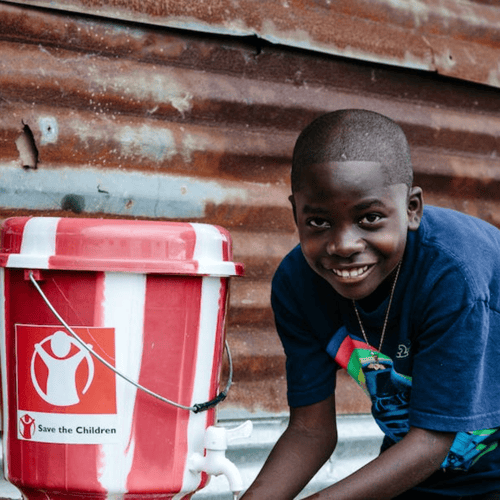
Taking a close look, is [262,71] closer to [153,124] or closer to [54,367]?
[153,124]

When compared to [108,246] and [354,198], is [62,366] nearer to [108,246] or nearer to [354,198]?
[108,246]

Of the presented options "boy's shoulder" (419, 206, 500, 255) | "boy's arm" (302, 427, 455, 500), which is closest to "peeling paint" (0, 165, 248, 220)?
"boy's shoulder" (419, 206, 500, 255)

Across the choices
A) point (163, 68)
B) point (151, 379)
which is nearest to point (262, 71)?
point (163, 68)

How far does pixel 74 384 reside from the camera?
5.32ft

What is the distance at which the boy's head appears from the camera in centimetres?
Answer: 154

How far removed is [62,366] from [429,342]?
2.40ft

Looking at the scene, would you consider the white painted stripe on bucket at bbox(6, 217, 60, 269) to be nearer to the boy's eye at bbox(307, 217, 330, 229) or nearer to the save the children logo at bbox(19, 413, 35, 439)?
the save the children logo at bbox(19, 413, 35, 439)

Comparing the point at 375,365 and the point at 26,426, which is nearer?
the point at 26,426

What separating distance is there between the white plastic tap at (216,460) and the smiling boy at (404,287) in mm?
103

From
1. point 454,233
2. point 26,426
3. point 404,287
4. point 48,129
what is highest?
point 48,129

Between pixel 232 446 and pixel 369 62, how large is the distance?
1.37 metres

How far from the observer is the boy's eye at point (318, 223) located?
1594 millimetres

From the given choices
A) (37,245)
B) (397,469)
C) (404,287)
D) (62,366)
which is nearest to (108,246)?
(37,245)

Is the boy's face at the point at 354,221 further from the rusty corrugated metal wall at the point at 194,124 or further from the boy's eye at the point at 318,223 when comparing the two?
the rusty corrugated metal wall at the point at 194,124
